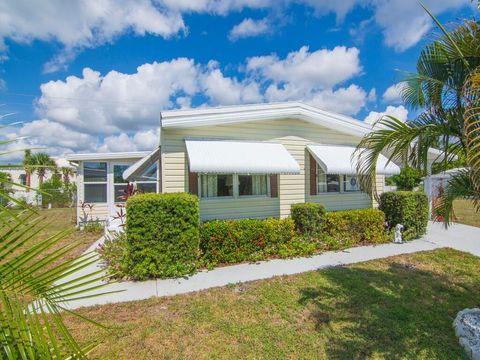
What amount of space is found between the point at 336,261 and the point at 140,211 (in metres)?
6.61

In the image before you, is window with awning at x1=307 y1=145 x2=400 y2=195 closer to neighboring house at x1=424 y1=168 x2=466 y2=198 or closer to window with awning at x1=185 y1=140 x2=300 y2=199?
window with awning at x1=185 y1=140 x2=300 y2=199

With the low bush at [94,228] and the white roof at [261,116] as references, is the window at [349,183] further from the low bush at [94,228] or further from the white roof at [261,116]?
the low bush at [94,228]

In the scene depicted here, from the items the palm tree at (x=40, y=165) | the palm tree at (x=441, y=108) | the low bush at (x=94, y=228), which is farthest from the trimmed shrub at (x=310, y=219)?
the low bush at (x=94, y=228)

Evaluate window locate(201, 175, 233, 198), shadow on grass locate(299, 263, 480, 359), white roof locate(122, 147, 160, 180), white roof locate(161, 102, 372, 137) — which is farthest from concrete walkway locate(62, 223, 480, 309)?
white roof locate(161, 102, 372, 137)

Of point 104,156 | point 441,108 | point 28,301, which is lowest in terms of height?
point 28,301

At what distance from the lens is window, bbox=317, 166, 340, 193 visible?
11820 mm

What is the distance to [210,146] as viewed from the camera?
30.6 feet

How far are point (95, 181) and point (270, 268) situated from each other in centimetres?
1286

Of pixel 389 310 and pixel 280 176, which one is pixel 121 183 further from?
pixel 389 310

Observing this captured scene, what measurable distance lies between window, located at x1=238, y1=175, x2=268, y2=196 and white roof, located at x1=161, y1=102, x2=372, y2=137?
243 centimetres

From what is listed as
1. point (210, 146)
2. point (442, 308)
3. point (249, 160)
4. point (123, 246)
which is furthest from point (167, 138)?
point (442, 308)

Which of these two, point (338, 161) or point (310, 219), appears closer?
point (310, 219)

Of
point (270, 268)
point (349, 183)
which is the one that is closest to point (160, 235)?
point (270, 268)

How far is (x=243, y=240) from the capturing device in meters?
8.45
